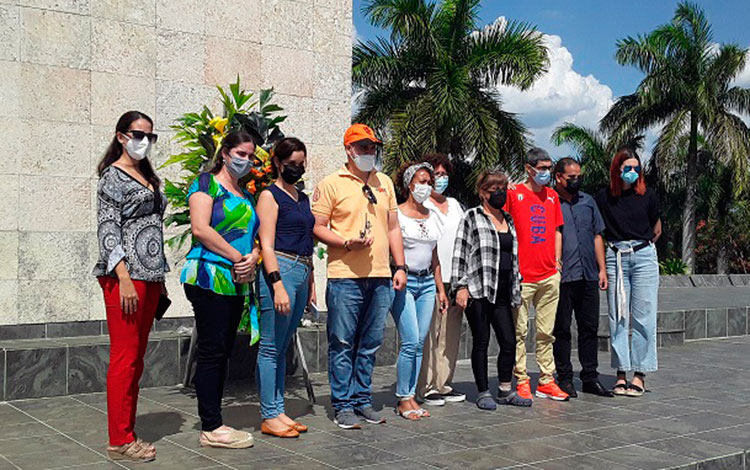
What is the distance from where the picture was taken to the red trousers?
16.0 feet

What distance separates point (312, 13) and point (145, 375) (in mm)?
4386

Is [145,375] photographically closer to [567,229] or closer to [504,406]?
[504,406]

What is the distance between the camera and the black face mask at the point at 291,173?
559 centimetres

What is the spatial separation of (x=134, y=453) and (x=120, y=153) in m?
1.71

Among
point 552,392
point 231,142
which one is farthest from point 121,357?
point 552,392

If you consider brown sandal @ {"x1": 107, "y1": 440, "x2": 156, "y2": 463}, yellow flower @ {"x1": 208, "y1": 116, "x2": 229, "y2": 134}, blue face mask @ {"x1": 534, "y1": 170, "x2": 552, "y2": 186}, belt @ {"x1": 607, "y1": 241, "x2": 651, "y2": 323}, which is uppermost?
yellow flower @ {"x1": 208, "y1": 116, "x2": 229, "y2": 134}

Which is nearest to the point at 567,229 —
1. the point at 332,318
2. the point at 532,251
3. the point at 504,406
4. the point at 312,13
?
the point at 532,251

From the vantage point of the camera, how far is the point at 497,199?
21.7ft

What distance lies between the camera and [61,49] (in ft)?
26.2

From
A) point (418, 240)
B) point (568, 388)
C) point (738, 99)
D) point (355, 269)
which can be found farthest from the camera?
point (738, 99)

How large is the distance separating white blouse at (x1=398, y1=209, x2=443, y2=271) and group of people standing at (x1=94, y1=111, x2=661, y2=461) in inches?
0.4

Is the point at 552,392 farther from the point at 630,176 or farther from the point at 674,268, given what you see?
the point at 674,268

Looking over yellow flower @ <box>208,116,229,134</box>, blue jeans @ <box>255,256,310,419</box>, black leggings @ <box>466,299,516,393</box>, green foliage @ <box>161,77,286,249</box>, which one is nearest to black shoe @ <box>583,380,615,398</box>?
black leggings @ <box>466,299,516,393</box>

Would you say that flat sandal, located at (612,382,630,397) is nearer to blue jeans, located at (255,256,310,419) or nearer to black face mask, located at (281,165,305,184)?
blue jeans, located at (255,256,310,419)
